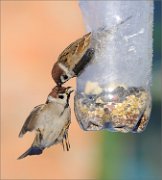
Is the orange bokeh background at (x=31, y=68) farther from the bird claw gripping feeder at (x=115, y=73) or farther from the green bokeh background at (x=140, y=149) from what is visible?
the bird claw gripping feeder at (x=115, y=73)

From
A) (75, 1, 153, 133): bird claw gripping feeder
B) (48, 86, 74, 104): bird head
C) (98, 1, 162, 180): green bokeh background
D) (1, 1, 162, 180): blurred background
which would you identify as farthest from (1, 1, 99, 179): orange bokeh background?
(48, 86, 74, 104): bird head

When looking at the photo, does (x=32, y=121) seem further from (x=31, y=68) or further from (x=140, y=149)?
(x=140, y=149)

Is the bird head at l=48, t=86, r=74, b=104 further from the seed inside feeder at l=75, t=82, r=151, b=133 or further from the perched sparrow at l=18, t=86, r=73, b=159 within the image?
the seed inside feeder at l=75, t=82, r=151, b=133

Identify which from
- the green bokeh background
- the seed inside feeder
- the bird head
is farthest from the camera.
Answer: the green bokeh background

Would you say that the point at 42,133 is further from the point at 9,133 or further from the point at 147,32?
the point at 9,133

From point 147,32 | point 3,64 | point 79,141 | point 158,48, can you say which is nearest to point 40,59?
point 3,64

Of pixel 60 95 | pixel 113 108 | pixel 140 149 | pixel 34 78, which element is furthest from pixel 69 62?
pixel 140 149
